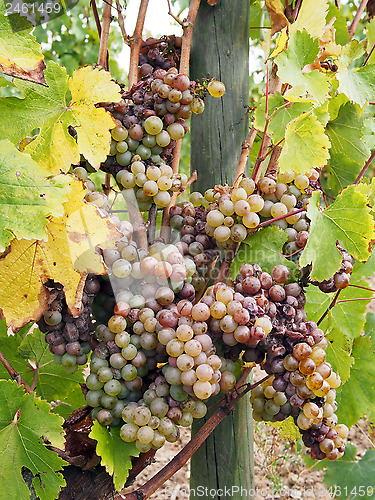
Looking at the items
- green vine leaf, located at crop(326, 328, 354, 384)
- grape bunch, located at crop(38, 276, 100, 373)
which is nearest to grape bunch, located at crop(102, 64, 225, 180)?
grape bunch, located at crop(38, 276, 100, 373)

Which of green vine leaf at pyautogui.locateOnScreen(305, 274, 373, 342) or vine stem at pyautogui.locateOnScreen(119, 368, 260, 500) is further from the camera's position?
green vine leaf at pyautogui.locateOnScreen(305, 274, 373, 342)

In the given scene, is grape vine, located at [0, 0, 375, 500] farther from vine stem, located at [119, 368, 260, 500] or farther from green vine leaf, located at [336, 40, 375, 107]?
green vine leaf, located at [336, 40, 375, 107]

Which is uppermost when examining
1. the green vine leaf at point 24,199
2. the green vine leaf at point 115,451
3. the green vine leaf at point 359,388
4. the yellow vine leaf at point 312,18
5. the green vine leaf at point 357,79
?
the yellow vine leaf at point 312,18

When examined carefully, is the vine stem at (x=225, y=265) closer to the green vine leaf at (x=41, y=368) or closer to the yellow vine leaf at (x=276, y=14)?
the green vine leaf at (x=41, y=368)

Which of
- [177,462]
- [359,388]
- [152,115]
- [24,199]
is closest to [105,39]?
[152,115]

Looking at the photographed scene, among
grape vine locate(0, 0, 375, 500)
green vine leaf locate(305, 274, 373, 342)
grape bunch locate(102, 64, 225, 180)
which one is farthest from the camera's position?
green vine leaf locate(305, 274, 373, 342)

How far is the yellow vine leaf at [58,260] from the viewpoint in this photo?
0.67m

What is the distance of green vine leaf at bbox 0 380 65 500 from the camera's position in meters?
0.68

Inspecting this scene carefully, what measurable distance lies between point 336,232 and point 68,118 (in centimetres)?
49

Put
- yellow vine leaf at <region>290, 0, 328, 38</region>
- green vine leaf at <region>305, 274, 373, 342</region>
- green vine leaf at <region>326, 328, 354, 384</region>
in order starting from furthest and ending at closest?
green vine leaf at <region>305, 274, 373, 342</region>, green vine leaf at <region>326, 328, 354, 384</region>, yellow vine leaf at <region>290, 0, 328, 38</region>

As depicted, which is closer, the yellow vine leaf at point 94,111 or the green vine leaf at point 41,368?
the yellow vine leaf at point 94,111

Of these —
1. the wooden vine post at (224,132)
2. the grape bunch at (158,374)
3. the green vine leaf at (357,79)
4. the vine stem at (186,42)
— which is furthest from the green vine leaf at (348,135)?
the grape bunch at (158,374)

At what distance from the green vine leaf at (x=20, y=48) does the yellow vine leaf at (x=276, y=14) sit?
53 centimetres

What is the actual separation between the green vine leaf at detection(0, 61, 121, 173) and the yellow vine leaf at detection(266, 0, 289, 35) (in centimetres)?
44
